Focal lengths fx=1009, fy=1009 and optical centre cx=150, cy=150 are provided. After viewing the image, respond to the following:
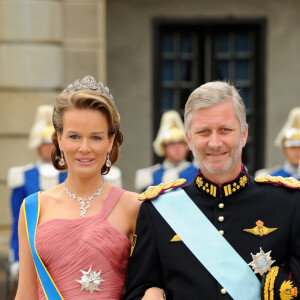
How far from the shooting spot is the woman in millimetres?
4004

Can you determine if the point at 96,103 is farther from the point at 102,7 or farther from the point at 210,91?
the point at 102,7

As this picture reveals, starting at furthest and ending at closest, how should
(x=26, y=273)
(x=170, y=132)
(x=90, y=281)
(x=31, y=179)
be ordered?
1. (x=170, y=132)
2. (x=31, y=179)
3. (x=26, y=273)
4. (x=90, y=281)

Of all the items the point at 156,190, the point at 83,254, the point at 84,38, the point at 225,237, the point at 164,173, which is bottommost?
the point at 164,173

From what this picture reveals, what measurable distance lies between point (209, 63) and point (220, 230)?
7.64 meters

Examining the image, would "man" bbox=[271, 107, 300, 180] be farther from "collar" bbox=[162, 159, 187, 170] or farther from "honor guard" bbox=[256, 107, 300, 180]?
"collar" bbox=[162, 159, 187, 170]

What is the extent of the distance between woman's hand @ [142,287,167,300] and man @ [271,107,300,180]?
494 centimetres

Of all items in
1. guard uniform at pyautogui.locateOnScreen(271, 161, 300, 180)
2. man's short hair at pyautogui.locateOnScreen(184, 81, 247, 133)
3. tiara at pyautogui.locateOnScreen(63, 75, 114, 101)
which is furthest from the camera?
guard uniform at pyautogui.locateOnScreen(271, 161, 300, 180)

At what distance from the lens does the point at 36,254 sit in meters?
4.05

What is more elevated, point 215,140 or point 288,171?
point 215,140

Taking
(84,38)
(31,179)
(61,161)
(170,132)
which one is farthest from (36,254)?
(84,38)

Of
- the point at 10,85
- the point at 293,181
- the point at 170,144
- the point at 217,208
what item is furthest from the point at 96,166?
the point at 10,85

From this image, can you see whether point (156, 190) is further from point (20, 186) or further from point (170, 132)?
point (170, 132)

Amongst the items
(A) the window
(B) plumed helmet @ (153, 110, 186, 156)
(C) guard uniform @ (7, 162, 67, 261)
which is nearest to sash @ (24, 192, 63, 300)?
(C) guard uniform @ (7, 162, 67, 261)

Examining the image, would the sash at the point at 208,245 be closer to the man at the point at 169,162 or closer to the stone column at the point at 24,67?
the man at the point at 169,162
